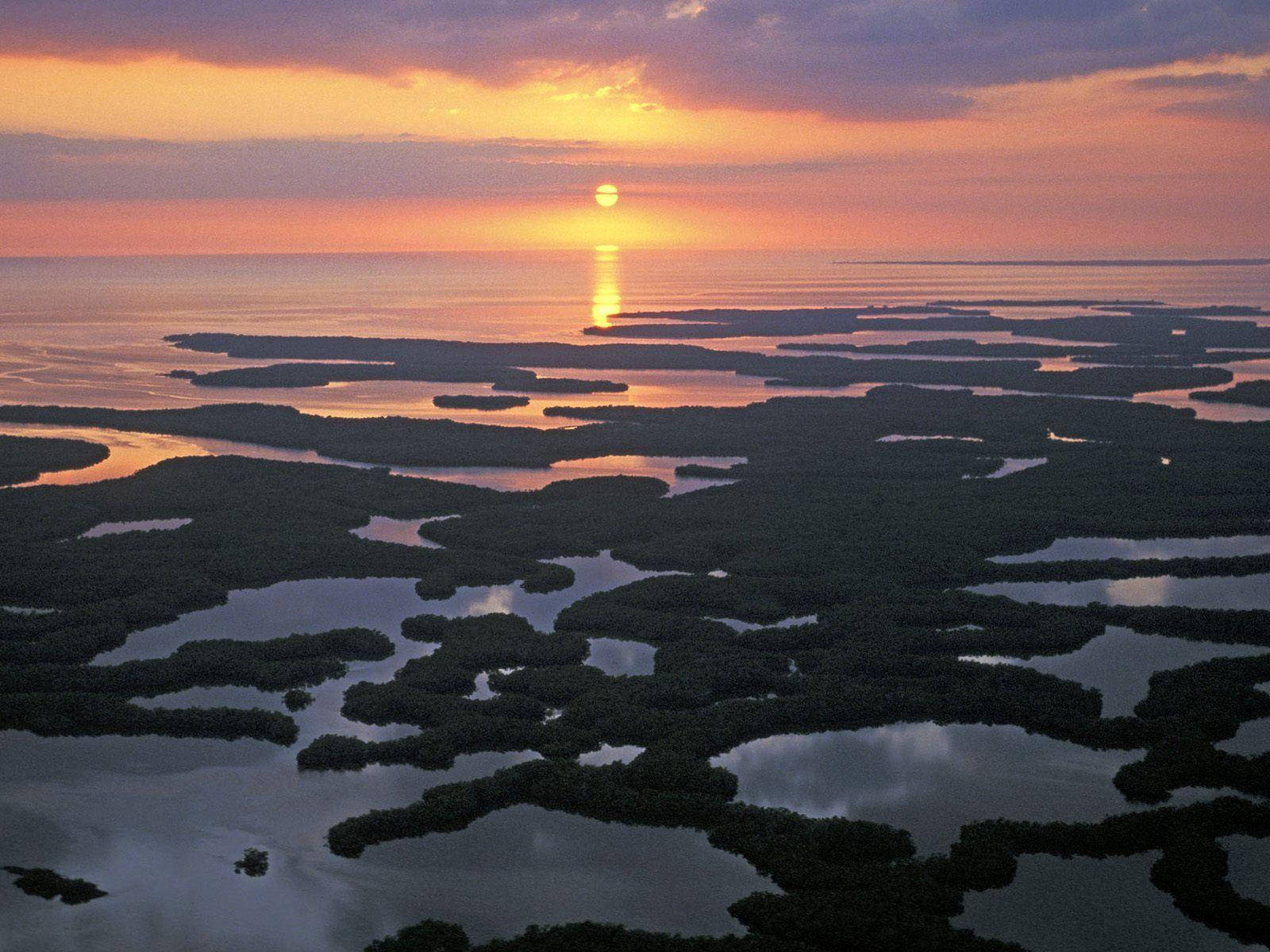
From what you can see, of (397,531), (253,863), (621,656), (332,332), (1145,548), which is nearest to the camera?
(253,863)

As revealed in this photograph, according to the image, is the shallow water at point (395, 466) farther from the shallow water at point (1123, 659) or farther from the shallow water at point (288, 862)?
the shallow water at point (288, 862)

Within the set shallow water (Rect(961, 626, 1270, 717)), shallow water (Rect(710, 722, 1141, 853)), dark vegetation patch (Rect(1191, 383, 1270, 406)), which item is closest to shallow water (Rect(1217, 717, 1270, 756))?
shallow water (Rect(710, 722, 1141, 853))

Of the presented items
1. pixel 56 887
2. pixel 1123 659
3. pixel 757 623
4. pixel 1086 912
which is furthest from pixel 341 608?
pixel 1086 912

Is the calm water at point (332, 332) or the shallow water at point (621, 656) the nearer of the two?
the shallow water at point (621, 656)

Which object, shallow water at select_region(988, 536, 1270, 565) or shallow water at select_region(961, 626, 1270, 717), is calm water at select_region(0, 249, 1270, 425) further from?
shallow water at select_region(961, 626, 1270, 717)

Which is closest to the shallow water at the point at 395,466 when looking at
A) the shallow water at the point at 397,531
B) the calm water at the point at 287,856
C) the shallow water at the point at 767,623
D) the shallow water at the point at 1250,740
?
the shallow water at the point at 397,531

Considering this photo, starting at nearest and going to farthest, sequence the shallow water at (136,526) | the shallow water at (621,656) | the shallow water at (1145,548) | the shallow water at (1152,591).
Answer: the shallow water at (621,656) < the shallow water at (1152,591) < the shallow water at (1145,548) < the shallow water at (136,526)

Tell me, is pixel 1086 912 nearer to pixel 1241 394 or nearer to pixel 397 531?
pixel 397 531
